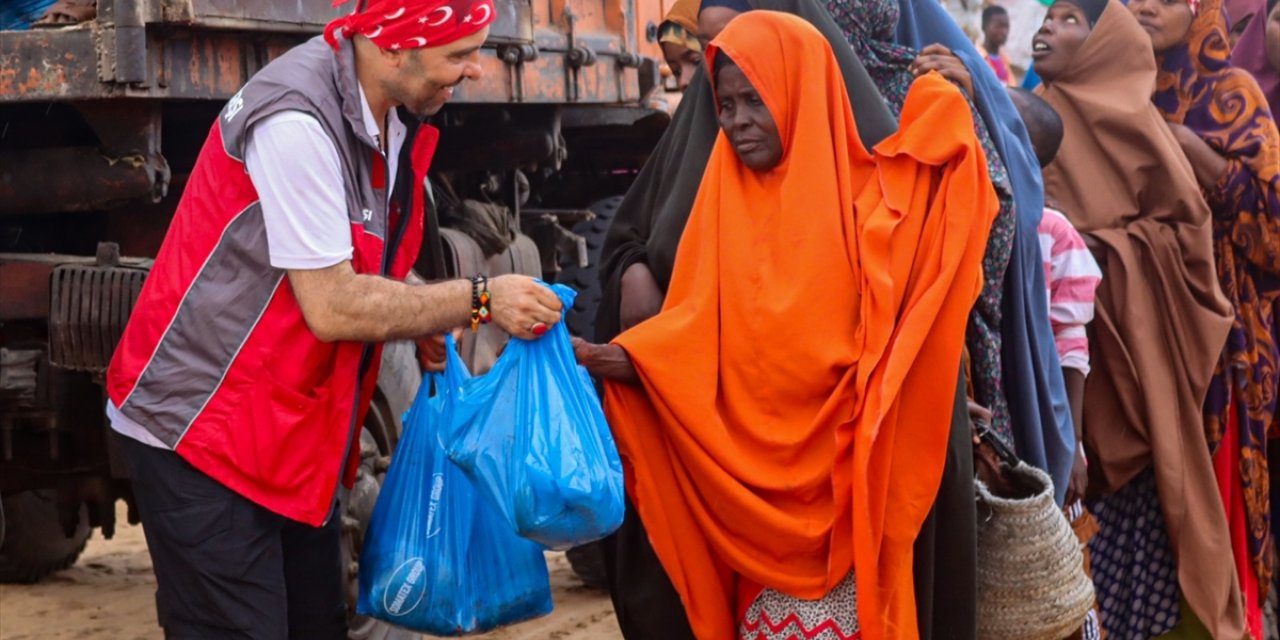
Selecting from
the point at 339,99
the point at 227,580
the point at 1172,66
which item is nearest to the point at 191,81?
A: the point at 339,99

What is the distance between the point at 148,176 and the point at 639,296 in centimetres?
145

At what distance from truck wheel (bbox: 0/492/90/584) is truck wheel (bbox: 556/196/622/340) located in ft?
6.63

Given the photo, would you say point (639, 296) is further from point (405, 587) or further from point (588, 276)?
point (588, 276)

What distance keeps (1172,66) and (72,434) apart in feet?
11.3

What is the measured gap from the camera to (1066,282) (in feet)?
14.2

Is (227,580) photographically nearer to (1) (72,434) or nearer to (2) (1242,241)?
(1) (72,434)

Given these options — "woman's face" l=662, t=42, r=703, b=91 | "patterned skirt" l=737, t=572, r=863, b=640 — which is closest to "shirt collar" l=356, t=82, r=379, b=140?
"patterned skirt" l=737, t=572, r=863, b=640

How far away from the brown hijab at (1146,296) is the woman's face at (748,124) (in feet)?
5.40

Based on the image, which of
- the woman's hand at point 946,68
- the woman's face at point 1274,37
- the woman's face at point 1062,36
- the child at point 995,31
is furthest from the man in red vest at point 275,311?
the child at point 995,31

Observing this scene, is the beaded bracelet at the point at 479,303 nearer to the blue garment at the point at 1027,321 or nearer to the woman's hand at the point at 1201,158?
the blue garment at the point at 1027,321

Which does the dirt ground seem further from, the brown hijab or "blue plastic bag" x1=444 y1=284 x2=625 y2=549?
"blue plastic bag" x1=444 y1=284 x2=625 y2=549

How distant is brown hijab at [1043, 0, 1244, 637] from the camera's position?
472cm

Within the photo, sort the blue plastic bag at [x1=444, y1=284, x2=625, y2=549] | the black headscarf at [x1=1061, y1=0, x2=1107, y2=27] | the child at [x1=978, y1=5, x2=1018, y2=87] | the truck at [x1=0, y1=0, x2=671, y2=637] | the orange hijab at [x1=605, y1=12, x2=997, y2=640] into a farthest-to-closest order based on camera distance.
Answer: the child at [x1=978, y1=5, x2=1018, y2=87] < the black headscarf at [x1=1061, y1=0, x2=1107, y2=27] < the truck at [x1=0, y1=0, x2=671, y2=637] < the orange hijab at [x1=605, y1=12, x2=997, y2=640] < the blue plastic bag at [x1=444, y1=284, x2=625, y2=549]

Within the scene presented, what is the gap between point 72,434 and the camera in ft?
16.1
